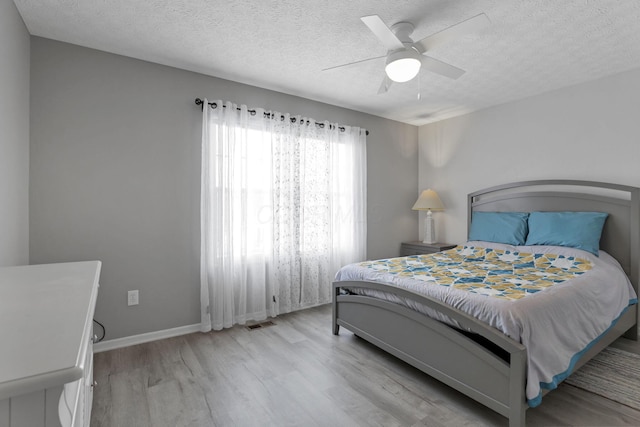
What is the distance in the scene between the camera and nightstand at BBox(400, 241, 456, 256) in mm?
4301

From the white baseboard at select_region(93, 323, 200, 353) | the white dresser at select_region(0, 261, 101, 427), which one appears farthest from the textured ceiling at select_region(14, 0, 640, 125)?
the white baseboard at select_region(93, 323, 200, 353)

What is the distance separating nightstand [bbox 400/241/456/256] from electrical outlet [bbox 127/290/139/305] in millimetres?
3436

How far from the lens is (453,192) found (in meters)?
4.57

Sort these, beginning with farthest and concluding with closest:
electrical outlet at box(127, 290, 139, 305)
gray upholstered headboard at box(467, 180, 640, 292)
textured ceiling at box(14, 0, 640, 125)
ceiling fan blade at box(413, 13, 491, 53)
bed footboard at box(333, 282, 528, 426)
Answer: gray upholstered headboard at box(467, 180, 640, 292) → electrical outlet at box(127, 290, 139, 305) → textured ceiling at box(14, 0, 640, 125) → ceiling fan blade at box(413, 13, 491, 53) → bed footboard at box(333, 282, 528, 426)

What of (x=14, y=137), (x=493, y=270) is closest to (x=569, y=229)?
(x=493, y=270)

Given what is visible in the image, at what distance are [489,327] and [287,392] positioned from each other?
4.35ft

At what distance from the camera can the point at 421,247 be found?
4.45 m

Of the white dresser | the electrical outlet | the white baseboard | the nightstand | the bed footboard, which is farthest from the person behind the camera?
the nightstand

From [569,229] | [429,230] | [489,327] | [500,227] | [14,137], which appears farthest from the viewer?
[429,230]

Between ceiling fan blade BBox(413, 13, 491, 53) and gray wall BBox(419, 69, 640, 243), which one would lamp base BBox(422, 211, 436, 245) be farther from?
ceiling fan blade BBox(413, 13, 491, 53)

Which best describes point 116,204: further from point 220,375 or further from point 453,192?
point 453,192

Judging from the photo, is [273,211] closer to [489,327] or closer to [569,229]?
[489,327]

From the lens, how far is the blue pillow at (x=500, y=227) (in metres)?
3.45

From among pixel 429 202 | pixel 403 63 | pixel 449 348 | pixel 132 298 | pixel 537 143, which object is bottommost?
pixel 449 348
